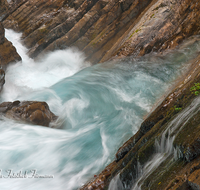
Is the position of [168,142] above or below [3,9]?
below

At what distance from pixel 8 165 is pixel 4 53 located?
33.3 feet

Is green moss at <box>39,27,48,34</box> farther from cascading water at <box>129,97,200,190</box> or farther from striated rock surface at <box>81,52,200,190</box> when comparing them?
cascading water at <box>129,97,200,190</box>

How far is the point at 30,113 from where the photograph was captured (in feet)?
28.9

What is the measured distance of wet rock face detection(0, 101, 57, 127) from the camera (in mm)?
8734

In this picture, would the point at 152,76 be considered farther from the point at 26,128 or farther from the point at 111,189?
the point at 111,189

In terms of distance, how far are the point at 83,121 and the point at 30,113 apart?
7.66 feet

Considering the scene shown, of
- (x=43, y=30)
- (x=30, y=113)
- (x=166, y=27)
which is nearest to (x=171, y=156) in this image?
(x=30, y=113)

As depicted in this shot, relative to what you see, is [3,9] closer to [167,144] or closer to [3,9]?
[3,9]

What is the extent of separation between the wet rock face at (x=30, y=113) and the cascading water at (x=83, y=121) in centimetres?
36

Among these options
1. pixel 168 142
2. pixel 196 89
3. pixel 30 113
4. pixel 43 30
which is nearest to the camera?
pixel 168 142

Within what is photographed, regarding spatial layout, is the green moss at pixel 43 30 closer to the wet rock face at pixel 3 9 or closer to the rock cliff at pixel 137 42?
the rock cliff at pixel 137 42

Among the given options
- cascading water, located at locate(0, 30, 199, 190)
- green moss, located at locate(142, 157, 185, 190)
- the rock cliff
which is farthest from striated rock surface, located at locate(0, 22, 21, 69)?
green moss, located at locate(142, 157, 185, 190)

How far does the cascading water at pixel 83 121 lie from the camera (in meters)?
6.43

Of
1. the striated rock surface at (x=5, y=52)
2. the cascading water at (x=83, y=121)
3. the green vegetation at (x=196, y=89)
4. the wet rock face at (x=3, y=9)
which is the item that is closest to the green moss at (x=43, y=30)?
the wet rock face at (x=3, y=9)
